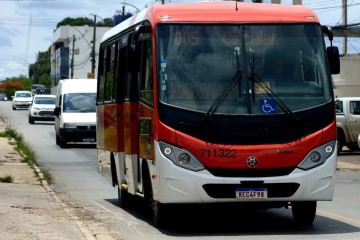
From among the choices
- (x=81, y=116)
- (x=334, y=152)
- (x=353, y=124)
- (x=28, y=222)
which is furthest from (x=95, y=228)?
(x=81, y=116)

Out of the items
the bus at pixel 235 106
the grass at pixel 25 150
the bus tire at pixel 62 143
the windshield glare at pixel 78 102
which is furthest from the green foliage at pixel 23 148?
the bus at pixel 235 106

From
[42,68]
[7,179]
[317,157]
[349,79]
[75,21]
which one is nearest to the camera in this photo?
[317,157]

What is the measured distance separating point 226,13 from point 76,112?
79.5 ft

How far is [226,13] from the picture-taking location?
13219mm

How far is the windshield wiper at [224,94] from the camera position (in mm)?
12492

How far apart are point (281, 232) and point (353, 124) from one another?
1905cm

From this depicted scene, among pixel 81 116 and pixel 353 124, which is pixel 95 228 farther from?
pixel 81 116

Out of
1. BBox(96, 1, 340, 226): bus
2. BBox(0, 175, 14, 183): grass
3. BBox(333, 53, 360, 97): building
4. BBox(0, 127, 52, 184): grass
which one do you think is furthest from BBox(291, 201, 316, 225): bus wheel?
BBox(333, 53, 360, 97): building

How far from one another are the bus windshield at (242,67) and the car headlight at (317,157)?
1.86 feet

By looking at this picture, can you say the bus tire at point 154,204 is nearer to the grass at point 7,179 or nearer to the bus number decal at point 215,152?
the bus number decal at point 215,152

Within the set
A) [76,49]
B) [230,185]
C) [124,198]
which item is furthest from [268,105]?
[76,49]

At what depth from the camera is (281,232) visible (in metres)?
13.0

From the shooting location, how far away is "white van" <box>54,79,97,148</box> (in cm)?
3631

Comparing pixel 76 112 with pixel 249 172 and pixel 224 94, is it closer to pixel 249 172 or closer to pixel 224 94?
pixel 224 94
